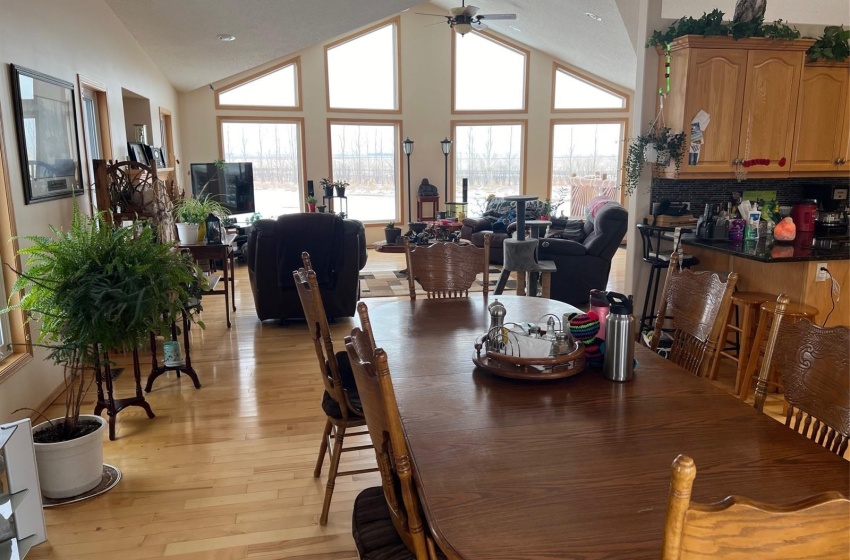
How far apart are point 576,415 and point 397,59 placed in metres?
9.24

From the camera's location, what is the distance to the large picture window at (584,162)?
413 inches

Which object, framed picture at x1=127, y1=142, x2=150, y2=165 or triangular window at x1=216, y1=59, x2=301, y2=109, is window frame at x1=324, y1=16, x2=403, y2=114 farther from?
framed picture at x1=127, y1=142, x2=150, y2=165

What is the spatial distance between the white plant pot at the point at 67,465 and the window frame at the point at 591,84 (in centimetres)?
927

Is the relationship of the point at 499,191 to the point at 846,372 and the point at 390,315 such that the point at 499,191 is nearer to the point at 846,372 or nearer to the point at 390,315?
the point at 390,315

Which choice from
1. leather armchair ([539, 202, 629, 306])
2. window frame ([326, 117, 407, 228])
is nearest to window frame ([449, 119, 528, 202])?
window frame ([326, 117, 407, 228])

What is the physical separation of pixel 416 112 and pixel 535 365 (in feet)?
28.8

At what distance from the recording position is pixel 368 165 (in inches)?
398

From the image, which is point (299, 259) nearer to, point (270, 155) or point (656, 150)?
point (656, 150)

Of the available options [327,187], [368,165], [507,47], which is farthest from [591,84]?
[327,187]

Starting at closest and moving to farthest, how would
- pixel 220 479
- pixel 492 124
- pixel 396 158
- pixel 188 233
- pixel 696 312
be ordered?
pixel 696 312
pixel 220 479
pixel 188 233
pixel 396 158
pixel 492 124

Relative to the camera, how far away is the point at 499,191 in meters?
10.6

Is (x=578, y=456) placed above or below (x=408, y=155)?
below

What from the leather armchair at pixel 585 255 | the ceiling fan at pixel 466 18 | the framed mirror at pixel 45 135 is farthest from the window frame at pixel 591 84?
the framed mirror at pixel 45 135

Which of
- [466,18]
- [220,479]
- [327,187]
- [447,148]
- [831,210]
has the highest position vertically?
[466,18]
